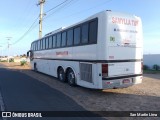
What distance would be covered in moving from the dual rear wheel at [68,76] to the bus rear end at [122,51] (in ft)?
11.4

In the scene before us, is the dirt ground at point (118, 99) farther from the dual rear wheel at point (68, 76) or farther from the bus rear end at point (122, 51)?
the dual rear wheel at point (68, 76)

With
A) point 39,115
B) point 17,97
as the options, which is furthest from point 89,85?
point 39,115

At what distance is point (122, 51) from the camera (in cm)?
1155

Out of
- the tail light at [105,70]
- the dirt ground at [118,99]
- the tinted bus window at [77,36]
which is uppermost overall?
the tinted bus window at [77,36]

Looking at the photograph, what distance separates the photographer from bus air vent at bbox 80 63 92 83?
466 inches

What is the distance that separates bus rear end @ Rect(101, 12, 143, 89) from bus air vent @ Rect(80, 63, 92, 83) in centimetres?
103

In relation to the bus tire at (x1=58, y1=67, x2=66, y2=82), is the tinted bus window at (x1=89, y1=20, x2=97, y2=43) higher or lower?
higher

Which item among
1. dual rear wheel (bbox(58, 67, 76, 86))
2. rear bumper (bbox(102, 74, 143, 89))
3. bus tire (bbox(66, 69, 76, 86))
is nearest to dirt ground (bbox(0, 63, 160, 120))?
rear bumper (bbox(102, 74, 143, 89))

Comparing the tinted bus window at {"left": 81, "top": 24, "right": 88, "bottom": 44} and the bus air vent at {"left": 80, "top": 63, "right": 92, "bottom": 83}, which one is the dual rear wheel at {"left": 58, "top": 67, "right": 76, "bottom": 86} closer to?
the bus air vent at {"left": 80, "top": 63, "right": 92, "bottom": 83}

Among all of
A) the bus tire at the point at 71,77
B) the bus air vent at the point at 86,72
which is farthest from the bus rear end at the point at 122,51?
the bus tire at the point at 71,77

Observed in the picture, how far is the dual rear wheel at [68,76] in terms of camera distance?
14258 mm

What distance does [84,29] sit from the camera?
41.6ft

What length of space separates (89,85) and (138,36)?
3316 mm

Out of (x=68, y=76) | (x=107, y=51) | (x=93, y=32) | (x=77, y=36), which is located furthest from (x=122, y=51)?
(x=68, y=76)
